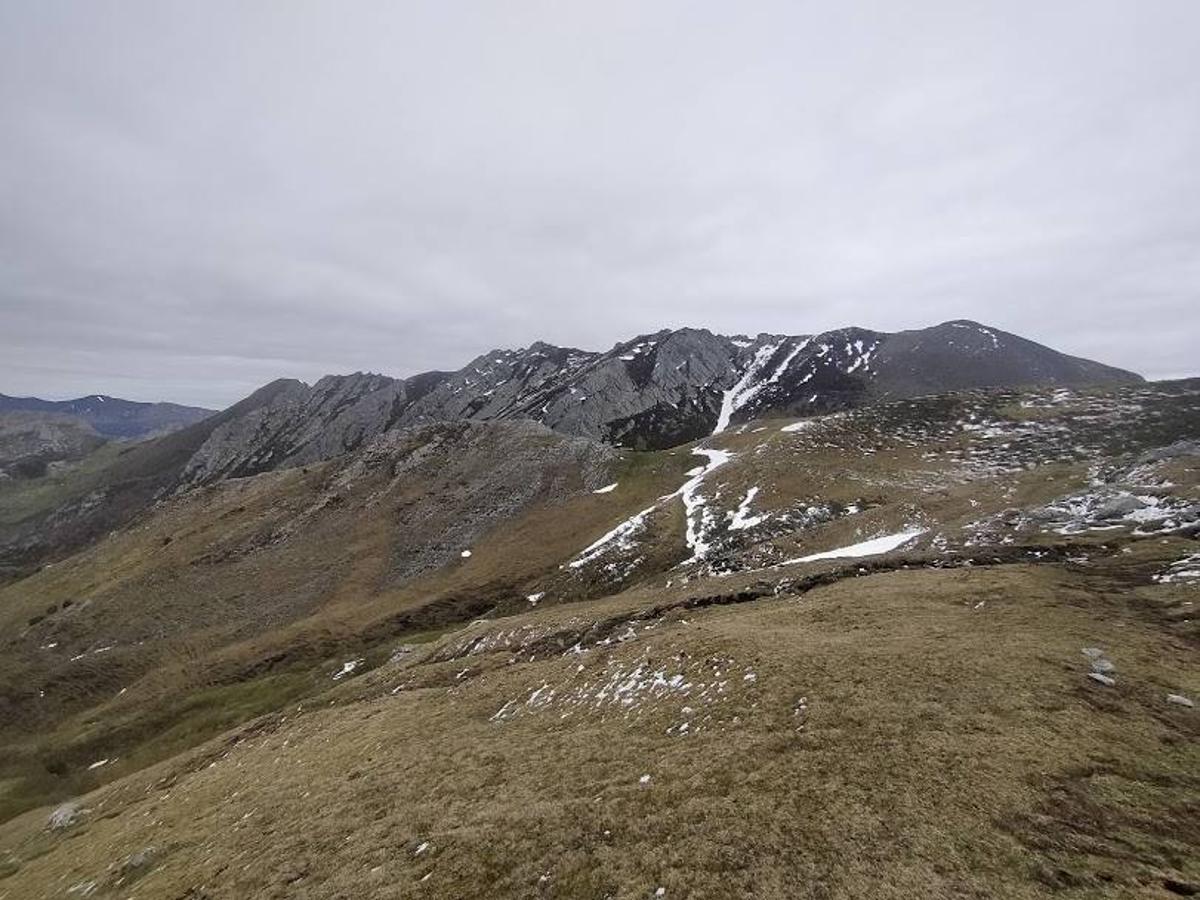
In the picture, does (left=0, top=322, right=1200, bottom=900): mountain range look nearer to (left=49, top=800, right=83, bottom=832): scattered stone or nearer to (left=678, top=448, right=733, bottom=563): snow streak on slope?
(left=49, top=800, right=83, bottom=832): scattered stone

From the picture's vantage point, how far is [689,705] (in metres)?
22.5

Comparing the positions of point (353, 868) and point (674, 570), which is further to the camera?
point (674, 570)

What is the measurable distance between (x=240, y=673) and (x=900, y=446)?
80.8 meters

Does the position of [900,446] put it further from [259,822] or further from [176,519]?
[176,519]

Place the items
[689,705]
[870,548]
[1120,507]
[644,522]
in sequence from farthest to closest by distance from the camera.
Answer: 1. [644,522]
2. [870,548]
3. [1120,507]
4. [689,705]

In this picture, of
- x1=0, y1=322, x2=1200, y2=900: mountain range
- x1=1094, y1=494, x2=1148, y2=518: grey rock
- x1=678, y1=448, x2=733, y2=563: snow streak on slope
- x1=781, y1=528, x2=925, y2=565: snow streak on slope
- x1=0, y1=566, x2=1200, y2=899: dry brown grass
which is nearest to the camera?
x1=0, y1=566, x2=1200, y2=899: dry brown grass

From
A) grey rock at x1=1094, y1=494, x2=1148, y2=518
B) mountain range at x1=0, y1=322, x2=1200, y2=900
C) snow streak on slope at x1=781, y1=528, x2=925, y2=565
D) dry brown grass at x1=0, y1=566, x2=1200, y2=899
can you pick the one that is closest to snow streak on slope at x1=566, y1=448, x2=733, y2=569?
mountain range at x1=0, y1=322, x2=1200, y2=900

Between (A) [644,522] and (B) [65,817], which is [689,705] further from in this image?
(A) [644,522]

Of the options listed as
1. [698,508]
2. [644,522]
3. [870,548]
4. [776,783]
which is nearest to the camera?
[776,783]

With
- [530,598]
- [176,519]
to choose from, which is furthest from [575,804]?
[176,519]

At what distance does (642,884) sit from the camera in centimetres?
1405

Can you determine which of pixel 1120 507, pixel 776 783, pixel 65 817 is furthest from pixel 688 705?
pixel 65 817

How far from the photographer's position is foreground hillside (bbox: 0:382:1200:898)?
47.9 feet

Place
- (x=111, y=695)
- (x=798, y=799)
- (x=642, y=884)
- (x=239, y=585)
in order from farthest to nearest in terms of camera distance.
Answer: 1. (x=239, y=585)
2. (x=111, y=695)
3. (x=798, y=799)
4. (x=642, y=884)
